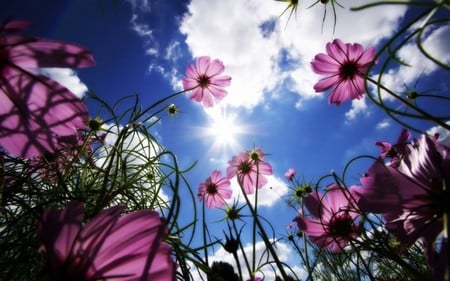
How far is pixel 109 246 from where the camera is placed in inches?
10.3

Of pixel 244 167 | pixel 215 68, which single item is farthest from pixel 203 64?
pixel 244 167

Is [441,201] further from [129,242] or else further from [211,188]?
[211,188]

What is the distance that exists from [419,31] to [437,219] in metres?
0.18

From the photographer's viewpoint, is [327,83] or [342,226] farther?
[327,83]

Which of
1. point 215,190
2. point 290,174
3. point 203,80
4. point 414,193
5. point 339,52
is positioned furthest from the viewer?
point 290,174

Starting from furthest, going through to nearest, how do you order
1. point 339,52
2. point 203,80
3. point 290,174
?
point 290,174 → point 203,80 → point 339,52

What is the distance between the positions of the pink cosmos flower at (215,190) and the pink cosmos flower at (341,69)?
0.82 m

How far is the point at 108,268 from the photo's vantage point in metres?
0.27

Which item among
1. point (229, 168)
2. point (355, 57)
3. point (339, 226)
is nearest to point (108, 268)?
point (339, 226)

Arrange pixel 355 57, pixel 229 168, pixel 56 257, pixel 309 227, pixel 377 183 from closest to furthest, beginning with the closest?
pixel 56 257
pixel 377 183
pixel 309 227
pixel 355 57
pixel 229 168

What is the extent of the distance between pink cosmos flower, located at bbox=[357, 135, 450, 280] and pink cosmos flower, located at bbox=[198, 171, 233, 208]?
1307 mm

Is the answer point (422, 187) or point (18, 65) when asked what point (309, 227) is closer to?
point (422, 187)

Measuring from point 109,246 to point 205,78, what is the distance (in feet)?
4.48

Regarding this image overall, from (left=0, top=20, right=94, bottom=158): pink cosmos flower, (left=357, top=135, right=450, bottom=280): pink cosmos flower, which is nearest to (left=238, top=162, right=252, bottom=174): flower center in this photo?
(left=357, top=135, right=450, bottom=280): pink cosmos flower
